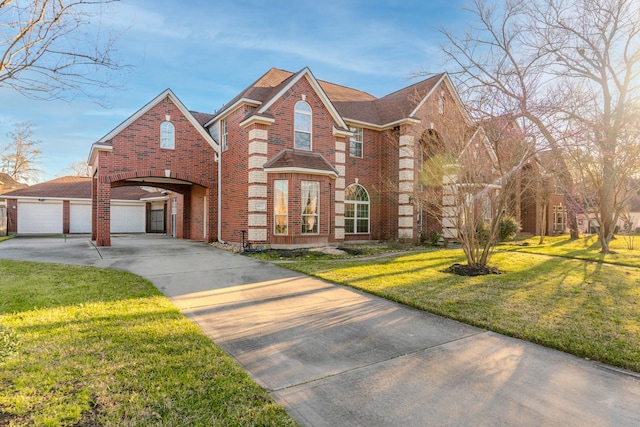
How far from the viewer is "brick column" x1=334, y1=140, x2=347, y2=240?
1631cm

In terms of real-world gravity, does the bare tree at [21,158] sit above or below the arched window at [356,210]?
above

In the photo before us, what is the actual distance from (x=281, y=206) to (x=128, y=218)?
2092cm

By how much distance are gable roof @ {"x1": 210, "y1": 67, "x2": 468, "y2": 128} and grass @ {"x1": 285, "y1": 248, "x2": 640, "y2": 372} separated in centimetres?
737

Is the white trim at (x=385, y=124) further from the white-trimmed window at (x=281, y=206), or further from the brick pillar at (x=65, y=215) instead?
the brick pillar at (x=65, y=215)

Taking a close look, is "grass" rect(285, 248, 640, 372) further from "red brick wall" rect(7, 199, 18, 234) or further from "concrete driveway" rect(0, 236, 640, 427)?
"red brick wall" rect(7, 199, 18, 234)

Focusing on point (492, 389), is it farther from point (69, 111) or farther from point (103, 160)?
point (103, 160)

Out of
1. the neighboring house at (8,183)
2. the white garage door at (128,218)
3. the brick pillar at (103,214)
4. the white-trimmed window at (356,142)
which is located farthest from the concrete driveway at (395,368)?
the neighboring house at (8,183)

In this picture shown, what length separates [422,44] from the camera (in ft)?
47.6

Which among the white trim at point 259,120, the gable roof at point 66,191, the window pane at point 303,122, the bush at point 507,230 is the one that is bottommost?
the bush at point 507,230

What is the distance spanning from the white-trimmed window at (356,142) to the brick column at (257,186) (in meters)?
5.53

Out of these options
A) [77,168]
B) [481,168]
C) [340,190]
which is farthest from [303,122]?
[77,168]

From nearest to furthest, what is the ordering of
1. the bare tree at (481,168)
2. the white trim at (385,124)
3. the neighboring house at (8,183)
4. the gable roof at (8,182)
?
the bare tree at (481,168), the white trim at (385,124), the neighboring house at (8,183), the gable roof at (8,182)

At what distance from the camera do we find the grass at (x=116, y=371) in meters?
2.88

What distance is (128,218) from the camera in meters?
29.1
